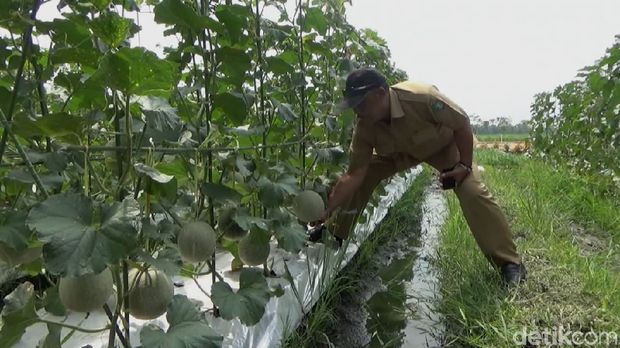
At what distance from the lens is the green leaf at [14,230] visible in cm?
93

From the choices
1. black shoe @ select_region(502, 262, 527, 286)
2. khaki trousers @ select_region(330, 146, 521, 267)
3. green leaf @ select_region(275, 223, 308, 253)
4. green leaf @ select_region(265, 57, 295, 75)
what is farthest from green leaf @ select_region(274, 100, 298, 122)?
black shoe @ select_region(502, 262, 527, 286)

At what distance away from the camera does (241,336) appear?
1632 millimetres

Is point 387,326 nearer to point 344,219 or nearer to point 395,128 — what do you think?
point 344,219

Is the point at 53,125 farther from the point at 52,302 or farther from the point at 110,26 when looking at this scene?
the point at 52,302

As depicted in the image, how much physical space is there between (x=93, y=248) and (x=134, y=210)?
0.37ft

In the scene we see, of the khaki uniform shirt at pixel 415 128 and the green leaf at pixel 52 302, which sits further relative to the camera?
the khaki uniform shirt at pixel 415 128

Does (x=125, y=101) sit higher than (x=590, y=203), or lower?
higher

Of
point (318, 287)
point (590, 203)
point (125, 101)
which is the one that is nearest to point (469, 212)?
point (318, 287)

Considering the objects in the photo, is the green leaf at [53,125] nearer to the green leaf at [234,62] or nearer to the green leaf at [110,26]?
the green leaf at [110,26]

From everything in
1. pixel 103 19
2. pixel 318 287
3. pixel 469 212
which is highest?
pixel 103 19

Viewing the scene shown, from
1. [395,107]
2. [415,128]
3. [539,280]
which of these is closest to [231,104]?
[395,107]

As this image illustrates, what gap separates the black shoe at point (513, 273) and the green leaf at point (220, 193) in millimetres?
1570

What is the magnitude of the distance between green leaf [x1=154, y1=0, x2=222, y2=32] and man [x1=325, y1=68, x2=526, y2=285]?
48.5 inches


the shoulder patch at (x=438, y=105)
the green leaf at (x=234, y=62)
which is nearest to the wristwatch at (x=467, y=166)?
the shoulder patch at (x=438, y=105)
